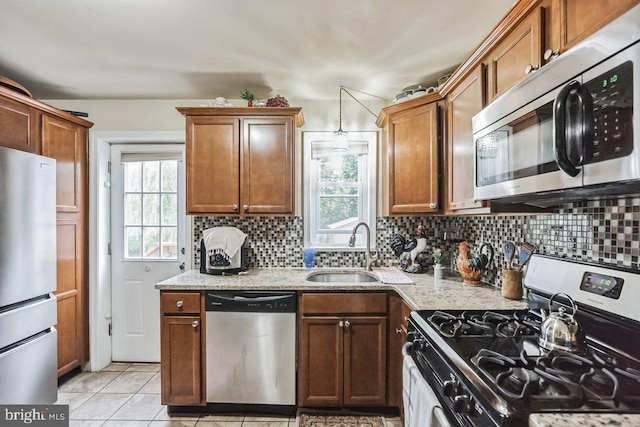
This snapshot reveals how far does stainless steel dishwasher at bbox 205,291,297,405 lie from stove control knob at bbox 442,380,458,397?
1.22m

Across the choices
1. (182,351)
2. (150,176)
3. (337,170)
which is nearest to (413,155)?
(337,170)

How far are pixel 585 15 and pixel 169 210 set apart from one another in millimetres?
2966

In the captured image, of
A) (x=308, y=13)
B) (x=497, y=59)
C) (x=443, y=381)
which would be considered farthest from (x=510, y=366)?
(x=308, y=13)

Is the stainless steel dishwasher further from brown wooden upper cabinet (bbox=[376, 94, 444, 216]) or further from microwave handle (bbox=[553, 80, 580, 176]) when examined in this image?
microwave handle (bbox=[553, 80, 580, 176])

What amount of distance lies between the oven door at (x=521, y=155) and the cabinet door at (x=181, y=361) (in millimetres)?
1913

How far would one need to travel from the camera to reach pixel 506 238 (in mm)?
1931

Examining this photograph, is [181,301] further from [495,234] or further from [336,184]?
[495,234]

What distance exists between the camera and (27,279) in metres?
1.92

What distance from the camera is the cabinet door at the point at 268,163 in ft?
7.93

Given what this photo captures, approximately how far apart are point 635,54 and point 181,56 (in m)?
2.24

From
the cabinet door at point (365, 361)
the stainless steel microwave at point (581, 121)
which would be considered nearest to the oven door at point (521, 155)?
the stainless steel microwave at point (581, 121)

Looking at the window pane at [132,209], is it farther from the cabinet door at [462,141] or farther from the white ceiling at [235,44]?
the cabinet door at [462,141]

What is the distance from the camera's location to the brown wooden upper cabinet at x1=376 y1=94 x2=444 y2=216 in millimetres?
2146

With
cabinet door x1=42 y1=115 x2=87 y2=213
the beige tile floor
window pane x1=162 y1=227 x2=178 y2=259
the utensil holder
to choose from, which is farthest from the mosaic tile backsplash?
the beige tile floor
